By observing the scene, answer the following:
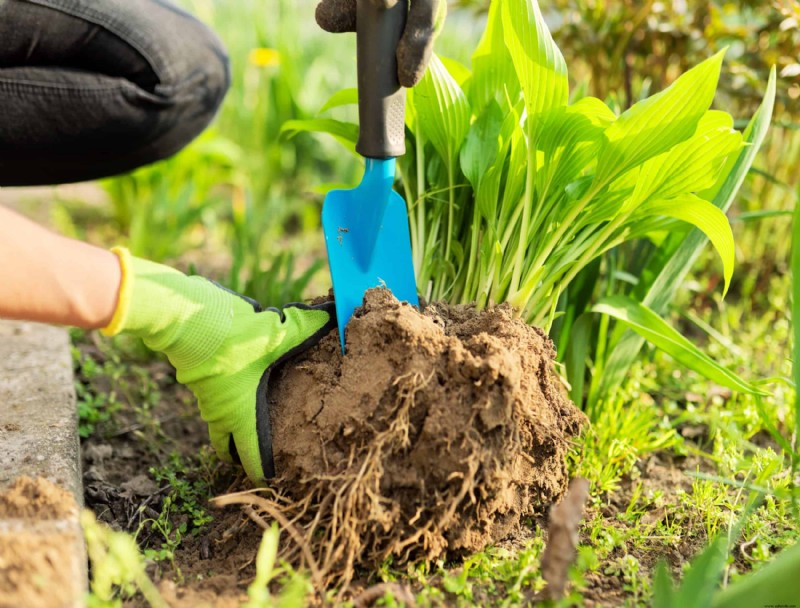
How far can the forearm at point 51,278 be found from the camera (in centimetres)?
110

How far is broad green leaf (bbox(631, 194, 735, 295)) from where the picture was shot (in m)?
1.29

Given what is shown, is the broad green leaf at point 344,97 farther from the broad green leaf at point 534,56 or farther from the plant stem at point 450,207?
the broad green leaf at point 534,56

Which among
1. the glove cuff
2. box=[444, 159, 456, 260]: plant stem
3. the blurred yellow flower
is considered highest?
the blurred yellow flower

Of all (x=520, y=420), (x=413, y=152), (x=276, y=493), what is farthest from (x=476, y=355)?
(x=413, y=152)

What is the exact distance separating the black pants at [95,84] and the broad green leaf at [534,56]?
90 cm

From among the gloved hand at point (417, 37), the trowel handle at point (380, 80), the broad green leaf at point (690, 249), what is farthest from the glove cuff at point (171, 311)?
the broad green leaf at point (690, 249)

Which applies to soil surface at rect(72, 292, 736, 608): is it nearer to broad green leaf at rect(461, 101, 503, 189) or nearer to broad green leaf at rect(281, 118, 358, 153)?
broad green leaf at rect(461, 101, 503, 189)

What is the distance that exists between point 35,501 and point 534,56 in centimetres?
106

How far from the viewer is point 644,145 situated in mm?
1257

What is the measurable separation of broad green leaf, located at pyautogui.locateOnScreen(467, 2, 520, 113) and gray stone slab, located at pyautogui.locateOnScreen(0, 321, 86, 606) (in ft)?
3.35

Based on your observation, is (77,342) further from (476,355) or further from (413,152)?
(476,355)

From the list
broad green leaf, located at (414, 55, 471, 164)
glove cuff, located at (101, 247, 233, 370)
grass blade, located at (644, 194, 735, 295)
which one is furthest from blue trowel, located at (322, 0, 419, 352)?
grass blade, located at (644, 194, 735, 295)

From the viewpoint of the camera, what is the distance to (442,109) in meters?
1.43

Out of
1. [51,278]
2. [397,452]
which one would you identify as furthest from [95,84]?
[397,452]
